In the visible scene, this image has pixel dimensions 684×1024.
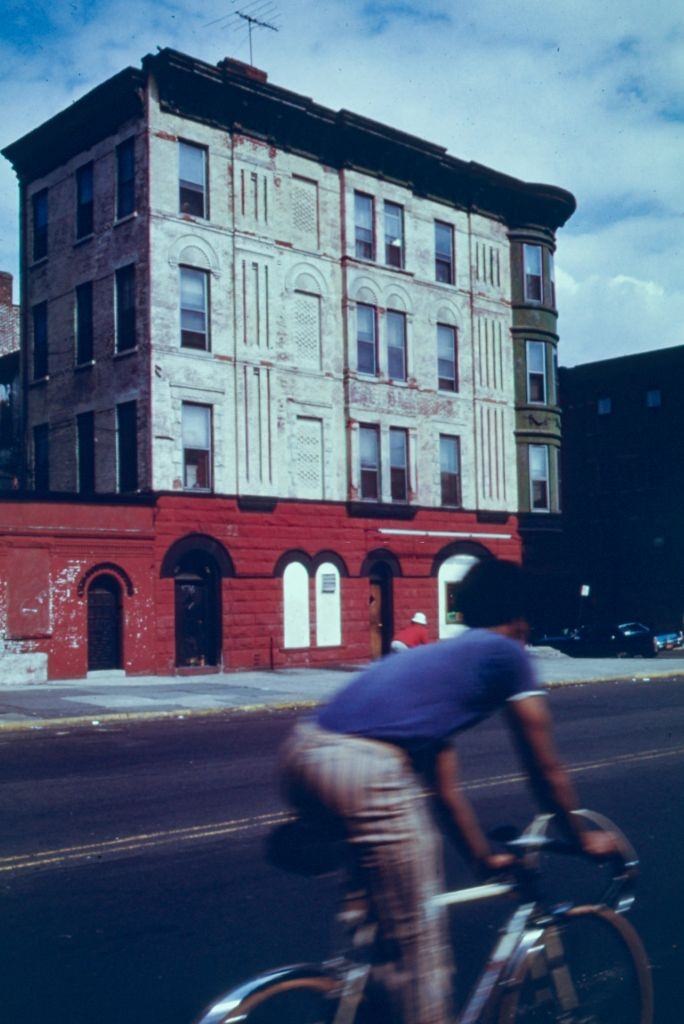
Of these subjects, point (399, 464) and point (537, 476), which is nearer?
point (399, 464)

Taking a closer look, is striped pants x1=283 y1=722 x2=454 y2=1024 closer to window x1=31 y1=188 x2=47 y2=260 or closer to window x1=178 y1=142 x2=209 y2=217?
window x1=178 y1=142 x2=209 y2=217

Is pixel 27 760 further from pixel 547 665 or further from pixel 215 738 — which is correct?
pixel 547 665

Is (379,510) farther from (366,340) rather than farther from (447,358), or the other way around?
(447,358)

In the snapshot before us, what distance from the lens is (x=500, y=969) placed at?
3594 millimetres

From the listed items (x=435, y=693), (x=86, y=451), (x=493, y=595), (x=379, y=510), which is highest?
(x=86, y=451)

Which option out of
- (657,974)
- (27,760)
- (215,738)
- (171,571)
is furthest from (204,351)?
(657,974)

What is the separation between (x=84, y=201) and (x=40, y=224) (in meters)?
2.51

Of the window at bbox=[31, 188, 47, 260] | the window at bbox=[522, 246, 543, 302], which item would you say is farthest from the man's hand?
the window at bbox=[522, 246, 543, 302]

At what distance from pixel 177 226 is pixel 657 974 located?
26.3m

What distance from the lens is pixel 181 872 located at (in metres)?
7.56

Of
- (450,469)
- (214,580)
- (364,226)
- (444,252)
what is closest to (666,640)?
(450,469)

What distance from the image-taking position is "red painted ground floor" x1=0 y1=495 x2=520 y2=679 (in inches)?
1054

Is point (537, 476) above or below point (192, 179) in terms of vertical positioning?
below

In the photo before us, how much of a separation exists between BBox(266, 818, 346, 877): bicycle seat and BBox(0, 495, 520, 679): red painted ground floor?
23838 mm
